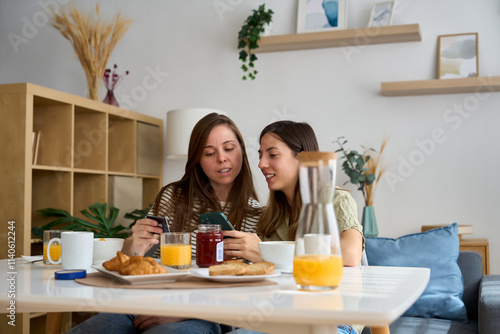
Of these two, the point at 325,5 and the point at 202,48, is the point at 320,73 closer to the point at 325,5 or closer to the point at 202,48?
the point at 325,5

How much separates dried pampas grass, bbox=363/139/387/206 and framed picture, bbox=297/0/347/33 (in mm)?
883

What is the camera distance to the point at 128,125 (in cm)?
394

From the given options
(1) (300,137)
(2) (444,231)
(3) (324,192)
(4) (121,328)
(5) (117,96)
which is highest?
(5) (117,96)

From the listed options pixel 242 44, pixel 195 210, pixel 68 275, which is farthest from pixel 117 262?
pixel 242 44

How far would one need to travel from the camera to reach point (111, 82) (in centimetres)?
430

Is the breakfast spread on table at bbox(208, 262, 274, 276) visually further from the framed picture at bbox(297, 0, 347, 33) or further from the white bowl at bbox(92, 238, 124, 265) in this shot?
the framed picture at bbox(297, 0, 347, 33)

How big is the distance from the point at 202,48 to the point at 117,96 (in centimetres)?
78

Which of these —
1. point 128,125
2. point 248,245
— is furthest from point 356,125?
point 248,245

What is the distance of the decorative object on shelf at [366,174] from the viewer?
11.3ft

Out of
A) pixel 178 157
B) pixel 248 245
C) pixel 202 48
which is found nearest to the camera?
pixel 248 245

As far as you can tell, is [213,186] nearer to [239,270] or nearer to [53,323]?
[53,323]

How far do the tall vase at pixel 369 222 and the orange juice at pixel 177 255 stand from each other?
7.04 feet

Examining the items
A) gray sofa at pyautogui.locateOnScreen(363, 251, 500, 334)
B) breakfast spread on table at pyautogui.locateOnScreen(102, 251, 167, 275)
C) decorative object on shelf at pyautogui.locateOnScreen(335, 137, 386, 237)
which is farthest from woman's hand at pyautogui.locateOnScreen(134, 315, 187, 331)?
decorative object on shelf at pyautogui.locateOnScreen(335, 137, 386, 237)

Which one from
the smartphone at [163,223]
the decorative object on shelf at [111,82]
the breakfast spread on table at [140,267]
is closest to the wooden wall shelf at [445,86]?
the decorative object on shelf at [111,82]
